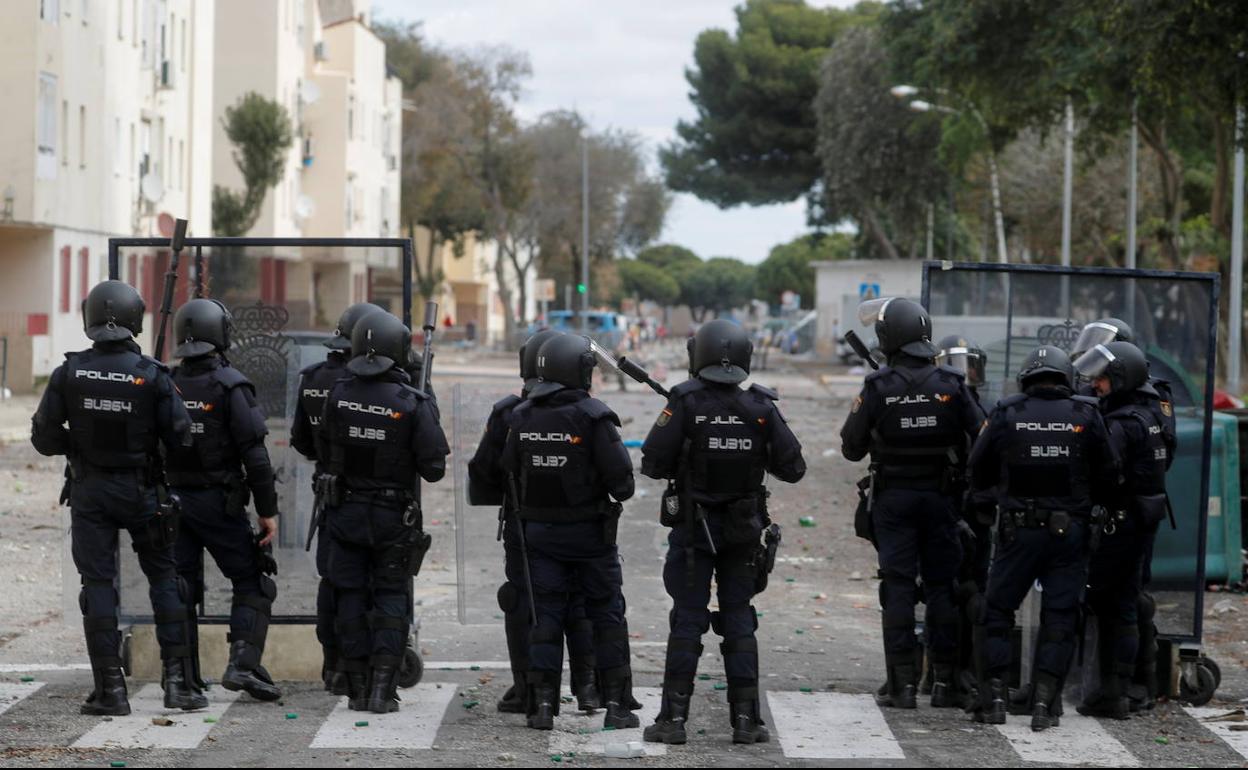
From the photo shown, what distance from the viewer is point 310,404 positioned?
8.97 meters

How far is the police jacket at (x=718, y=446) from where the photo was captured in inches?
323

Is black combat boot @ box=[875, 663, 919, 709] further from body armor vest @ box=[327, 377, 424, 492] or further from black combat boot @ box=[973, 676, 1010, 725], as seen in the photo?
body armor vest @ box=[327, 377, 424, 492]

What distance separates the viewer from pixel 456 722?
8.41 meters

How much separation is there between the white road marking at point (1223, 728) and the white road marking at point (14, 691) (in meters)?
5.58

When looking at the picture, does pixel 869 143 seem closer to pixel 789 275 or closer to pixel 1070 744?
pixel 1070 744

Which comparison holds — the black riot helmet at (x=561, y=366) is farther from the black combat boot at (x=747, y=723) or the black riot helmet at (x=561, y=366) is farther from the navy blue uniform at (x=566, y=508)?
the black combat boot at (x=747, y=723)

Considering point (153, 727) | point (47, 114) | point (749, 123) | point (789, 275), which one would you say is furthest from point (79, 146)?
point (789, 275)

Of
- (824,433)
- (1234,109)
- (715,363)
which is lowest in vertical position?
(824,433)

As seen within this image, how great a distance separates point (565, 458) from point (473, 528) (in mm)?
5360

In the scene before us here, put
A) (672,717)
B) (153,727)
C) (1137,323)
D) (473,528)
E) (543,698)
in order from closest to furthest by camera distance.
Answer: (672,717)
(153,727)
(543,698)
(1137,323)
(473,528)

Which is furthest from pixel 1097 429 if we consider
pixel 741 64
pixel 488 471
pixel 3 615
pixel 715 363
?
pixel 741 64

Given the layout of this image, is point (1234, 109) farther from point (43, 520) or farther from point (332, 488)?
point (332, 488)

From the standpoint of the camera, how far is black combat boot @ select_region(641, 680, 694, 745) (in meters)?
7.99

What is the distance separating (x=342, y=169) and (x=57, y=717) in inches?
1999
